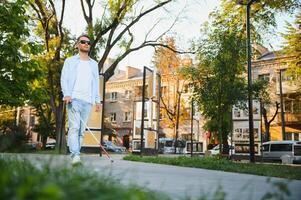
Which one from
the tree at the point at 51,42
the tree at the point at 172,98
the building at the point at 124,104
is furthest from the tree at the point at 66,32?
the building at the point at 124,104

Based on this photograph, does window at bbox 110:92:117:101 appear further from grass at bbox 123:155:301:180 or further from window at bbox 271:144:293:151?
grass at bbox 123:155:301:180

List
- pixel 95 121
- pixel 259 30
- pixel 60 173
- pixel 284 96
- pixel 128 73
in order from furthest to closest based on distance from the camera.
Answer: pixel 128 73 → pixel 284 96 → pixel 259 30 → pixel 95 121 → pixel 60 173

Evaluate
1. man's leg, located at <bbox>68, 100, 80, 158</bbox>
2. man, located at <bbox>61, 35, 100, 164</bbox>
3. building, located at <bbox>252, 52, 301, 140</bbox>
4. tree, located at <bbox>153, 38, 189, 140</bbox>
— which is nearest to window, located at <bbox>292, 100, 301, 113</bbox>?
building, located at <bbox>252, 52, 301, 140</bbox>

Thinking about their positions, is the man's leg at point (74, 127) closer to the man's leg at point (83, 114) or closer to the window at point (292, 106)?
the man's leg at point (83, 114)

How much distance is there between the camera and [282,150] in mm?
32594

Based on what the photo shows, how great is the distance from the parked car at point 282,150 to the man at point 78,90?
2702cm

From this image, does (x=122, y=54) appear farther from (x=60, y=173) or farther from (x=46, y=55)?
(x=60, y=173)

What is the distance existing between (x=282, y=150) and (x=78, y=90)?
95.1ft

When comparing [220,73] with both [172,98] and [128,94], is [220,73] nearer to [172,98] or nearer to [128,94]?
[172,98]

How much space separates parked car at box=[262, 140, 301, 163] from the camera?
104 ft

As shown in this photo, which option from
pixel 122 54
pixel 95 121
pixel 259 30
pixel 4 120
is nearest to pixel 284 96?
pixel 259 30

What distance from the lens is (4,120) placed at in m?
57.5

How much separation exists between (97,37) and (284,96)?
26708 mm

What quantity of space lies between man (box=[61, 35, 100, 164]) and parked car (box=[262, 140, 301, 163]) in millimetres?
27016
